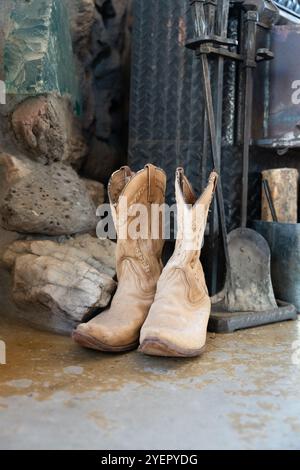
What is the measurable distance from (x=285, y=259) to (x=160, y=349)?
75 centimetres

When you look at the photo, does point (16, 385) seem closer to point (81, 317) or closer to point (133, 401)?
point (133, 401)

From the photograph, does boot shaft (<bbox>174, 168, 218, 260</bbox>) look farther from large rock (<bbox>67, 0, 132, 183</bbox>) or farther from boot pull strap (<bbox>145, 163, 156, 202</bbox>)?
large rock (<bbox>67, 0, 132, 183</bbox>)

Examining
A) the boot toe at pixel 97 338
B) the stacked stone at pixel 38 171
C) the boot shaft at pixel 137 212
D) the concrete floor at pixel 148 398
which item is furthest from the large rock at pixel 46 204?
the boot toe at pixel 97 338

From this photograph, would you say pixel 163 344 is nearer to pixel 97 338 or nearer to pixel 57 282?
pixel 97 338

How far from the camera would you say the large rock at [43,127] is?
170cm

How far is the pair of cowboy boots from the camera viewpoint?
50.1 inches

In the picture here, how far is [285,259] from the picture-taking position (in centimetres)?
180

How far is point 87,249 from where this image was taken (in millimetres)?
1731

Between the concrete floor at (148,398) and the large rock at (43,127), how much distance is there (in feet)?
2.10
